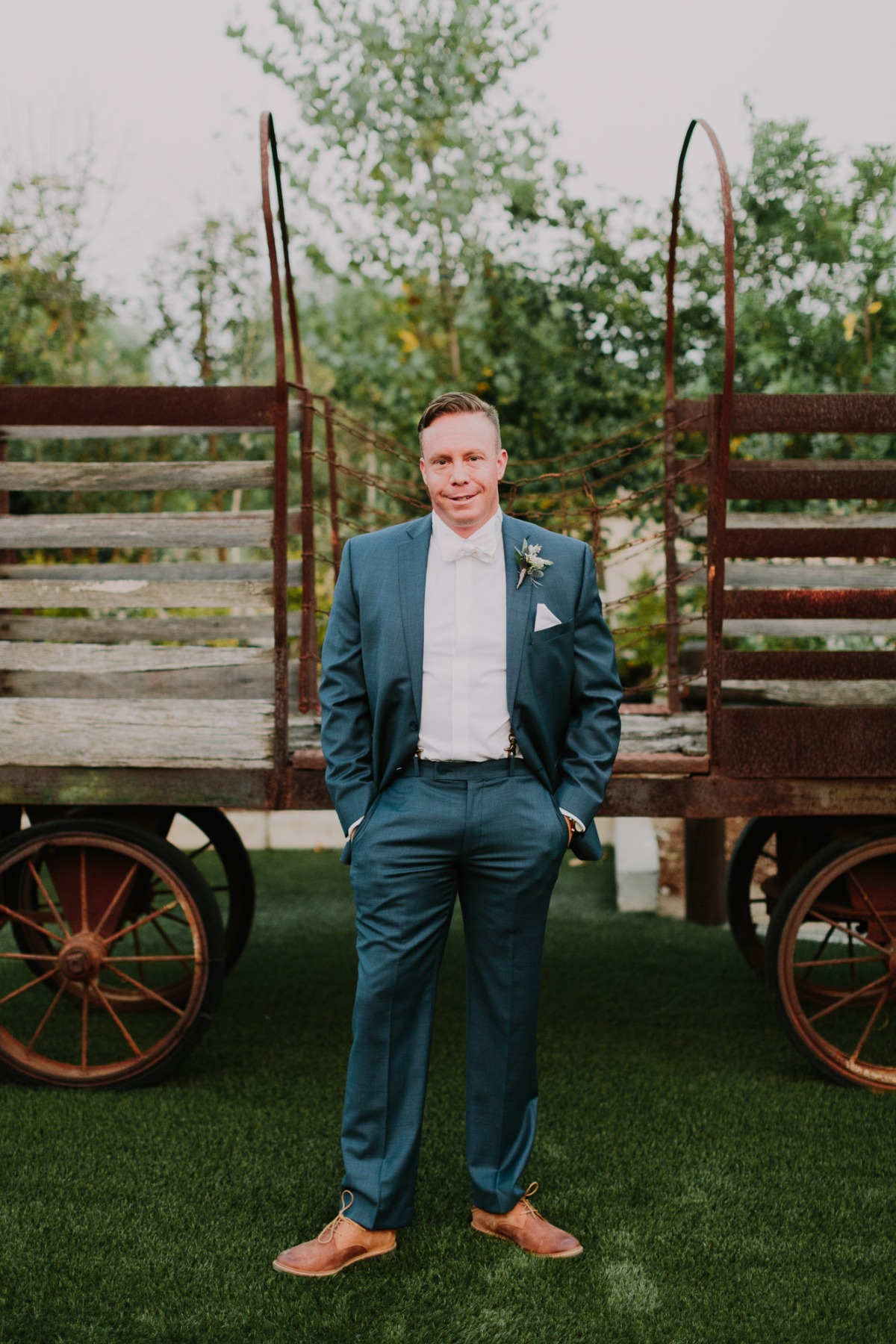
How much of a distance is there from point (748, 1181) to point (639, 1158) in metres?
0.31

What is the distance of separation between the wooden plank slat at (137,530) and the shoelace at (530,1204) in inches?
78.7

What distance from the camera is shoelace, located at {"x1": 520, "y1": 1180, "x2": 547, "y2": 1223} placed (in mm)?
2990

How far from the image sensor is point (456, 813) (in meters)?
2.81

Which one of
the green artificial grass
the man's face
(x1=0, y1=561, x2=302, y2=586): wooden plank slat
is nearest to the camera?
the green artificial grass

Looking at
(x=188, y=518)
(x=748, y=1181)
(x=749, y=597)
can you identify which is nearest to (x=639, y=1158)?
(x=748, y=1181)

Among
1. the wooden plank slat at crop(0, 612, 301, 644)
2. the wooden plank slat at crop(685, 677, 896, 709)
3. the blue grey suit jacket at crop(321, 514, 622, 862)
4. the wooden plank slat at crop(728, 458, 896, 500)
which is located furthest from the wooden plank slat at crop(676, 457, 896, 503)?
the wooden plank slat at crop(0, 612, 301, 644)

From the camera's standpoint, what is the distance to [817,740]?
12.3 feet

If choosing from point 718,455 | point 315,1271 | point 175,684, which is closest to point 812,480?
point 718,455

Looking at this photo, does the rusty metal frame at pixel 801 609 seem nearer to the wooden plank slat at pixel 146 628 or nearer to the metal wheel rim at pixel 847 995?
the metal wheel rim at pixel 847 995

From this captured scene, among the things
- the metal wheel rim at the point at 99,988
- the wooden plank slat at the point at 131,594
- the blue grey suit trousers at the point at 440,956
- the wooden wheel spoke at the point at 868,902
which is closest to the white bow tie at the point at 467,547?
the blue grey suit trousers at the point at 440,956

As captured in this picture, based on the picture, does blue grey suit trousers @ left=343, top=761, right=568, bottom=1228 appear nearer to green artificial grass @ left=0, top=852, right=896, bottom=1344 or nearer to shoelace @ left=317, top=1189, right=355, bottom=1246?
shoelace @ left=317, top=1189, right=355, bottom=1246

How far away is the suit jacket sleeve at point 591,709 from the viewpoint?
9.59ft

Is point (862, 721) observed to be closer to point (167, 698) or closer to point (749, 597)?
point (749, 597)

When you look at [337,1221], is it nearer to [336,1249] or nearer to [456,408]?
[336,1249]
